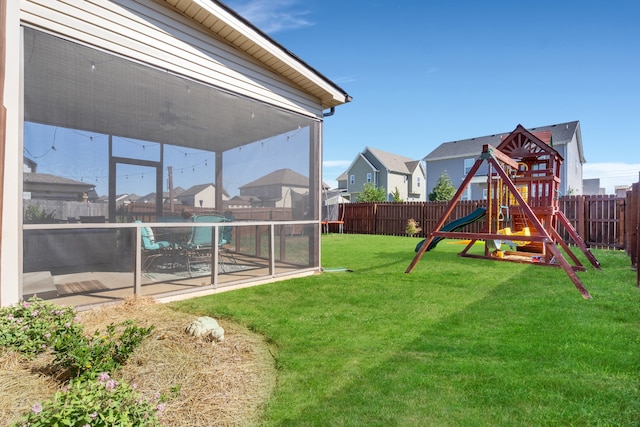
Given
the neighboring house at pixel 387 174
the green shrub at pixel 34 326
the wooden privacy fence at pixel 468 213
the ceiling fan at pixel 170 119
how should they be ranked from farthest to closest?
the neighboring house at pixel 387 174 → the wooden privacy fence at pixel 468 213 → the ceiling fan at pixel 170 119 → the green shrub at pixel 34 326

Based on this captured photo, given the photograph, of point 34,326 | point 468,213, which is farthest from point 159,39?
point 468,213

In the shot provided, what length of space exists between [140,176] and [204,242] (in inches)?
45.8

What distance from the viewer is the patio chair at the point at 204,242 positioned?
15.1 ft

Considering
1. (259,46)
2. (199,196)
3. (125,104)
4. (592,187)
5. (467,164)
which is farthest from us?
(592,187)

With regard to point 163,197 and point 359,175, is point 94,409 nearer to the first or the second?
point 163,197

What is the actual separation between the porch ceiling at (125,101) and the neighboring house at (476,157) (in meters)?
20.3

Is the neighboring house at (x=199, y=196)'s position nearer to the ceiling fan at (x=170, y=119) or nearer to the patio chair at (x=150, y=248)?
the patio chair at (x=150, y=248)

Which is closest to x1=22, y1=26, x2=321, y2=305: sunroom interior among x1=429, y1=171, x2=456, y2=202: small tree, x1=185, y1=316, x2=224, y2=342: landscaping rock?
x1=185, y1=316, x2=224, y2=342: landscaping rock

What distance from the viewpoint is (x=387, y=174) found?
1139 inches

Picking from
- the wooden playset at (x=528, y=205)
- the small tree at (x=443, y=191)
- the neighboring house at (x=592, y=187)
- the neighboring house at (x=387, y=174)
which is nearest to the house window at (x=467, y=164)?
the small tree at (x=443, y=191)

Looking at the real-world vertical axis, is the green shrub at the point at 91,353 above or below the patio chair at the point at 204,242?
below

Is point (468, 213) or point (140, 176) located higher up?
point (140, 176)

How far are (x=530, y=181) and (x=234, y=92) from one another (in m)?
6.44

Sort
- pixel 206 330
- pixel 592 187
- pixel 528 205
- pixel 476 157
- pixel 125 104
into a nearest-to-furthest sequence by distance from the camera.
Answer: pixel 206 330 < pixel 125 104 < pixel 528 205 < pixel 476 157 < pixel 592 187
